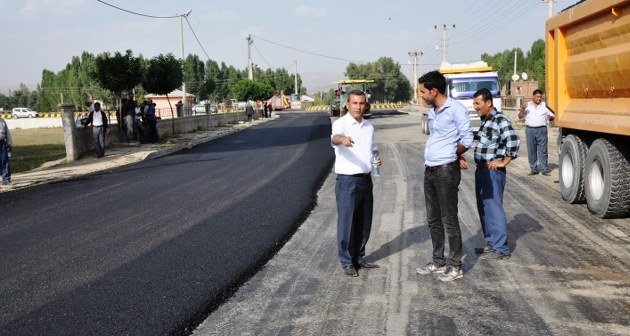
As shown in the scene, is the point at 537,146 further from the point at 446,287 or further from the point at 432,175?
the point at 446,287

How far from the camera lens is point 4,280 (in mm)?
5945

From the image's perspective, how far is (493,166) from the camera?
6242 mm

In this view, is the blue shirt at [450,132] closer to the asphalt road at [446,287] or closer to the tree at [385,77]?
the asphalt road at [446,287]

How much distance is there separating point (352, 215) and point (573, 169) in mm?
5130

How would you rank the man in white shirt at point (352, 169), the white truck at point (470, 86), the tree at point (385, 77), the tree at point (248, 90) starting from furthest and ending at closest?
1. the tree at point (385, 77)
2. the tree at point (248, 90)
3. the white truck at point (470, 86)
4. the man in white shirt at point (352, 169)

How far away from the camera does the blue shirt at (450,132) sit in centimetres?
551

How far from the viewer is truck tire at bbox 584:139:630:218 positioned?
7.88 m

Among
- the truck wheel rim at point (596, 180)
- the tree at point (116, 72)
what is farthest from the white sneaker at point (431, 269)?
the tree at point (116, 72)

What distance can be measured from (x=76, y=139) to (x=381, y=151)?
9162 millimetres

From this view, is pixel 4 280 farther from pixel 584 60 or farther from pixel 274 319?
A: pixel 584 60

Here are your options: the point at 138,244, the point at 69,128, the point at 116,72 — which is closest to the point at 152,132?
the point at 116,72

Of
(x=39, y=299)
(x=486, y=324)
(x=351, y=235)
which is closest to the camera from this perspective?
(x=486, y=324)

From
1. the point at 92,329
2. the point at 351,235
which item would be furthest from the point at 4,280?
the point at 351,235

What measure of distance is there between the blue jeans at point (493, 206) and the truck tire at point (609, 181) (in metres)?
2.38
